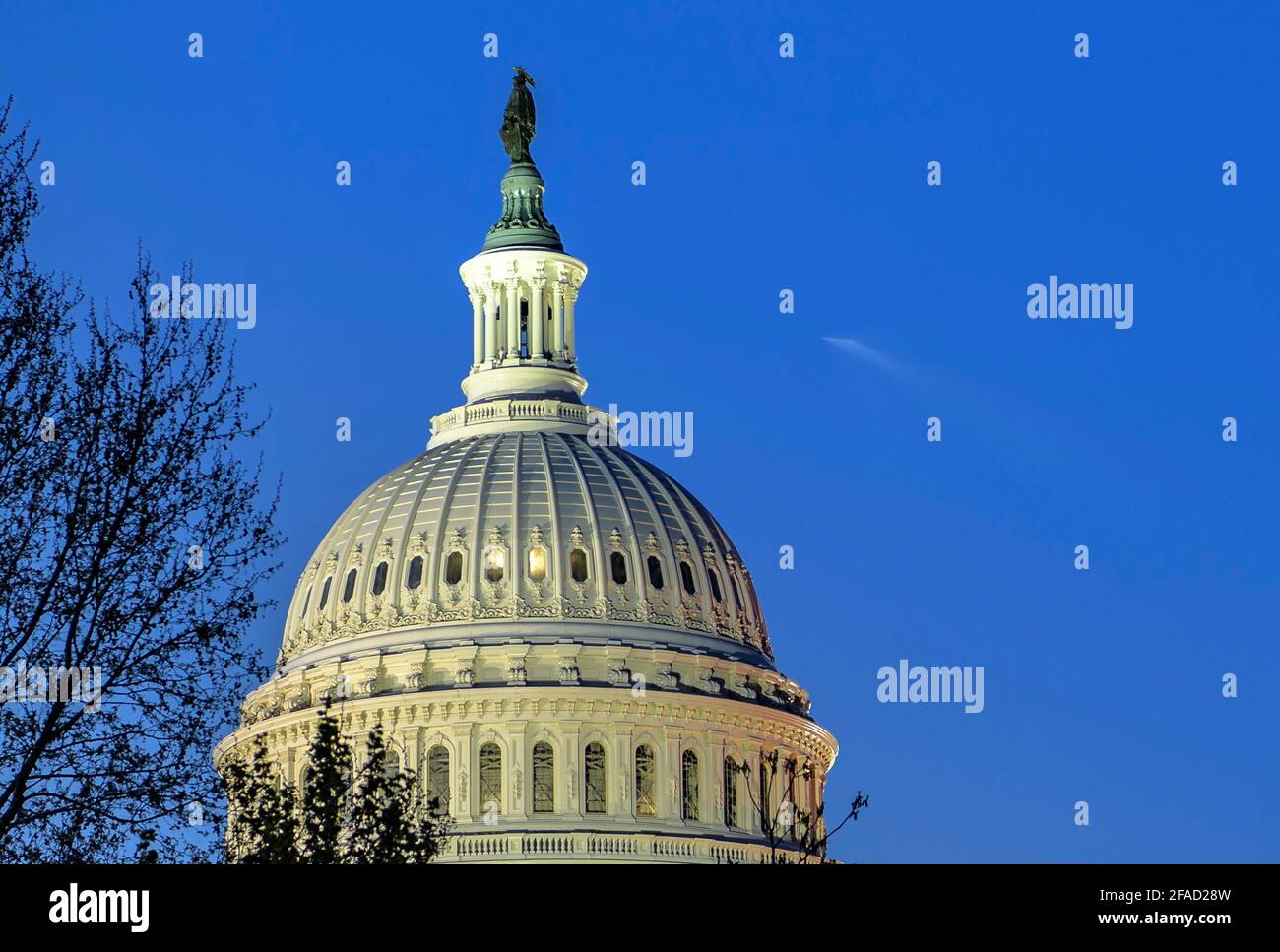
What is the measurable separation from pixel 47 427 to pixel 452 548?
98578 mm

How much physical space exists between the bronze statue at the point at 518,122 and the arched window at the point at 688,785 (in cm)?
3814

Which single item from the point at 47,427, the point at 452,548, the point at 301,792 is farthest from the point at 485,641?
the point at 47,427

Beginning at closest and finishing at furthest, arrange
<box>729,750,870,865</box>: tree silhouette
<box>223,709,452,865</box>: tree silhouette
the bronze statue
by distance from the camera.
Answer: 1. <box>223,709,452,865</box>: tree silhouette
2. <box>729,750,870,865</box>: tree silhouette
3. the bronze statue

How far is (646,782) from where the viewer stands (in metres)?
141

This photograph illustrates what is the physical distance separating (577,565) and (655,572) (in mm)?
3610

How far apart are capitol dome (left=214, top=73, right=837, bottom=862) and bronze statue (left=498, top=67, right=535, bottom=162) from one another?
17.9 metres

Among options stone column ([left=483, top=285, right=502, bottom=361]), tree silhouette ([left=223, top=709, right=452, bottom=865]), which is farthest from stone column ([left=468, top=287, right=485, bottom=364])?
tree silhouette ([left=223, top=709, right=452, bottom=865])

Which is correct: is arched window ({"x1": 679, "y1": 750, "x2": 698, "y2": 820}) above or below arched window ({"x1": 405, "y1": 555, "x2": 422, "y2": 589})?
below

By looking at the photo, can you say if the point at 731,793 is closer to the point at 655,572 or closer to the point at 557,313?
the point at 655,572

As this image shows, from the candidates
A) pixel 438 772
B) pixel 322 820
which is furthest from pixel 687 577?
pixel 322 820

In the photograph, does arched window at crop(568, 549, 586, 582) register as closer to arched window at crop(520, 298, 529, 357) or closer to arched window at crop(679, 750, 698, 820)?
arched window at crop(679, 750, 698, 820)

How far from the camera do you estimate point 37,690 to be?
44.5m

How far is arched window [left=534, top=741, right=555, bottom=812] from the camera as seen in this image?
13862 centimetres
